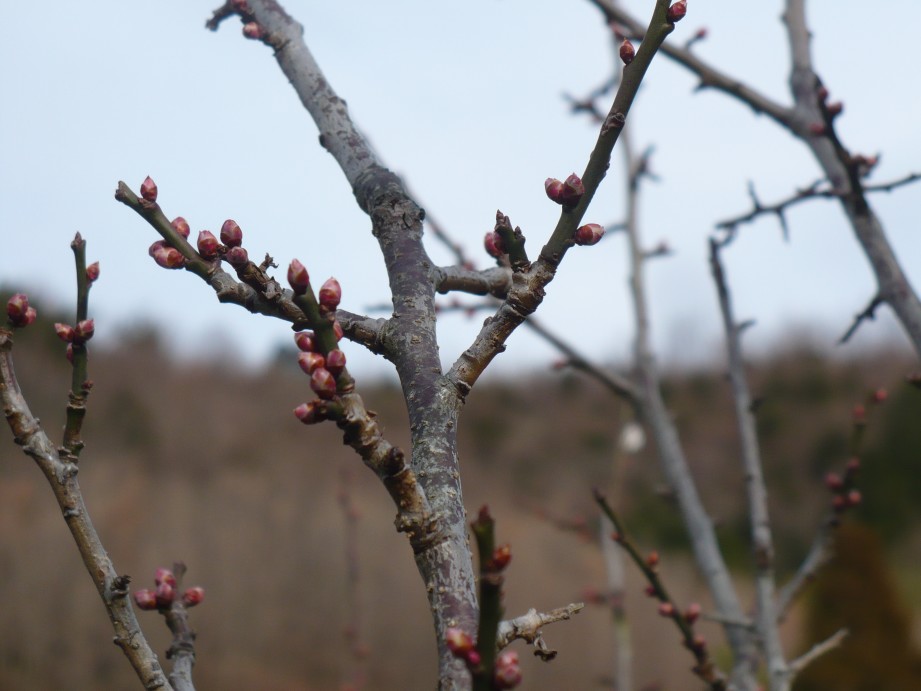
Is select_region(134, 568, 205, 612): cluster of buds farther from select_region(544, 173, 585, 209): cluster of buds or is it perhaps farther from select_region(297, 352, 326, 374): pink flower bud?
select_region(544, 173, 585, 209): cluster of buds

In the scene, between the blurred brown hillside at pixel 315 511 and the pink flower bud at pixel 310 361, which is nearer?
the pink flower bud at pixel 310 361

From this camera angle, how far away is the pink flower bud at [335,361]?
0.67 metres

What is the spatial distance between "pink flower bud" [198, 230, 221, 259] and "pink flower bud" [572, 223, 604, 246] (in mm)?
379

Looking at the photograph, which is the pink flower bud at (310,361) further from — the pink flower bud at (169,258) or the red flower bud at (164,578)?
the red flower bud at (164,578)

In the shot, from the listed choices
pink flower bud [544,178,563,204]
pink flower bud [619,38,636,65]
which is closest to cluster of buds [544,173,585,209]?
pink flower bud [544,178,563,204]

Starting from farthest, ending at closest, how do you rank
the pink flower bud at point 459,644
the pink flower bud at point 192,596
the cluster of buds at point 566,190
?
1. the pink flower bud at point 192,596
2. the cluster of buds at point 566,190
3. the pink flower bud at point 459,644

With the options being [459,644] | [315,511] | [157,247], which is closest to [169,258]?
[157,247]

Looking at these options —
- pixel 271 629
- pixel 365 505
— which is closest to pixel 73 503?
pixel 271 629

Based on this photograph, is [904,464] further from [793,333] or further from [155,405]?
[155,405]

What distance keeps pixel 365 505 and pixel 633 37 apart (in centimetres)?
1184

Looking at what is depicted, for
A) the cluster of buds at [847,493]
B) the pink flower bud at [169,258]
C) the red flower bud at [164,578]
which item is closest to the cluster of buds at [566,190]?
the pink flower bud at [169,258]

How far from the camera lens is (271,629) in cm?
1041

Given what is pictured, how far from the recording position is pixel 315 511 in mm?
12422

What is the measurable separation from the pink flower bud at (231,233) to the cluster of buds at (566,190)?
1.05ft
